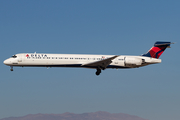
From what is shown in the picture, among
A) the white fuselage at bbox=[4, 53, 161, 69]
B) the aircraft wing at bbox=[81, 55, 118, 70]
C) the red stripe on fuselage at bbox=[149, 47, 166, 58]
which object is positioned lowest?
the aircraft wing at bbox=[81, 55, 118, 70]

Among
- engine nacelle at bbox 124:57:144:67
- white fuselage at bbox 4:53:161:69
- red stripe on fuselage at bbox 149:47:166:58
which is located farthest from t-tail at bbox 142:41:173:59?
white fuselage at bbox 4:53:161:69

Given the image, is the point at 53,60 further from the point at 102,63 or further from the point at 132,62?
the point at 132,62

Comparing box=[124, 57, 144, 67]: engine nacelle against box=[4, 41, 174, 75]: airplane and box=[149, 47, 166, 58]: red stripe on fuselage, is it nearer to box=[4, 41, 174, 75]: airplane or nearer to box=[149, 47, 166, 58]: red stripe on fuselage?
box=[4, 41, 174, 75]: airplane

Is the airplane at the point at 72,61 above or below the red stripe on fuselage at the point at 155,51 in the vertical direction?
below

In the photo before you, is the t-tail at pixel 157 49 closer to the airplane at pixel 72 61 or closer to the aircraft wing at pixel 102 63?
the airplane at pixel 72 61

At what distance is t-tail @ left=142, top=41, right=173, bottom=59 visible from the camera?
54.4 meters

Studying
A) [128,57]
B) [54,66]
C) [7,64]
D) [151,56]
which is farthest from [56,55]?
[151,56]

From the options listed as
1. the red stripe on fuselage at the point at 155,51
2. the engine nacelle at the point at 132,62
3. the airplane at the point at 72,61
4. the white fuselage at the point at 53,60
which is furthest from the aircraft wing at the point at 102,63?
the red stripe on fuselage at the point at 155,51

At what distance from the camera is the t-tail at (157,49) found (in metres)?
54.4

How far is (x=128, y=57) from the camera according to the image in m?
52.0

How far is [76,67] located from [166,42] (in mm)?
16885

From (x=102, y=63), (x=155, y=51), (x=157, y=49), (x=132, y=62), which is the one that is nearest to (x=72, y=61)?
(x=102, y=63)

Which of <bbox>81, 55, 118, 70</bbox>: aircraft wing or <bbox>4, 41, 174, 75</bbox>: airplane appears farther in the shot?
<bbox>4, 41, 174, 75</bbox>: airplane

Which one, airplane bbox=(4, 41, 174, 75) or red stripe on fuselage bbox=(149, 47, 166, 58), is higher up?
red stripe on fuselage bbox=(149, 47, 166, 58)
